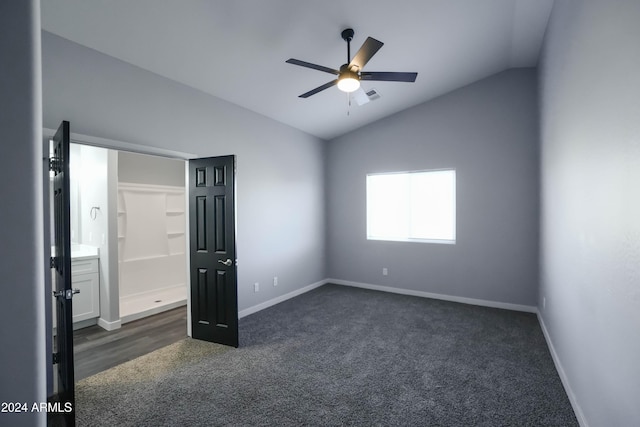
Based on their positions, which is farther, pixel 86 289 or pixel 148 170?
pixel 148 170

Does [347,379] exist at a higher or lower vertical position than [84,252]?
lower

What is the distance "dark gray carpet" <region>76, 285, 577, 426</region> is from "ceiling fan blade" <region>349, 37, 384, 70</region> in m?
2.71

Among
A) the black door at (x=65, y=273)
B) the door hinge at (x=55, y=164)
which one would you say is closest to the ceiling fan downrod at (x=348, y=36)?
the black door at (x=65, y=273)

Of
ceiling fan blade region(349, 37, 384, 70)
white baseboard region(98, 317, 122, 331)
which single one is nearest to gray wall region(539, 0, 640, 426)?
ceiling fan blade region(349, 37, 384, 70)

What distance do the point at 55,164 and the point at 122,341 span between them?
2220mm

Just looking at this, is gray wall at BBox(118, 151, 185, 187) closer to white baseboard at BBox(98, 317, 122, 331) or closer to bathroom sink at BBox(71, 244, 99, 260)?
bathroom sink at BBox(71, 244, 99, 260)

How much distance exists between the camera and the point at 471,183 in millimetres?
4672

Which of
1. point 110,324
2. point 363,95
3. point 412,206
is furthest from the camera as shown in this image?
point 412,206

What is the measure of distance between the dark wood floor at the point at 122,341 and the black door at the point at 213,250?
44 centimetres

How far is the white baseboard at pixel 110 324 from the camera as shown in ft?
12.7

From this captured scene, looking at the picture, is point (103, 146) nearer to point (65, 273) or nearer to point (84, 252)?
point (65, 273)

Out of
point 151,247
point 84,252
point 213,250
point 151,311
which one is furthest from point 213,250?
point 151,247

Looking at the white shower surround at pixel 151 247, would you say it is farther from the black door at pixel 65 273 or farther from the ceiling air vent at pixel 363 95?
the ceiling air vent at pixel 363 95

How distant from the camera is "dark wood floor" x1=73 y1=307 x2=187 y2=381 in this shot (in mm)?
3014
